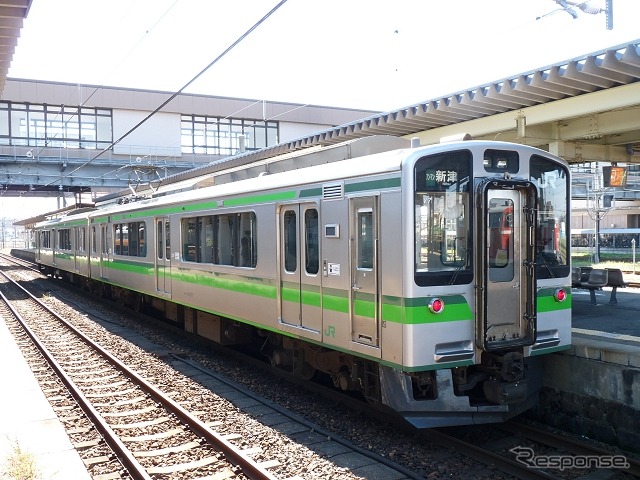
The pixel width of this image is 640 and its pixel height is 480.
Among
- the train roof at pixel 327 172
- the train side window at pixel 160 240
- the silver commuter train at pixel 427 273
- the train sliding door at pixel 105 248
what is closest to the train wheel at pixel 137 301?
the train sliding door at pixel 105 248

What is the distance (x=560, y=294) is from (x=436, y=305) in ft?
5.84

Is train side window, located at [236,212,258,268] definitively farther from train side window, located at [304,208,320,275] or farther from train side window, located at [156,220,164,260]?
train side window, located at [156,220,164,260]

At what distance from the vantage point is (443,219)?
19.3 feet

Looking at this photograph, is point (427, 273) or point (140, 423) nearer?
point (427, 273)

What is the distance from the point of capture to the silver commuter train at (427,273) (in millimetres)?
5766

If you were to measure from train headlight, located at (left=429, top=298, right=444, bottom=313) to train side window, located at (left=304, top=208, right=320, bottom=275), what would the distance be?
166cm

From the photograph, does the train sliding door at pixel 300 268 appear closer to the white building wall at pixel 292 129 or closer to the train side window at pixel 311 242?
the train side window at pixel 311 242

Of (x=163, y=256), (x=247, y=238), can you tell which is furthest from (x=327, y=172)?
(x=163, y=256)

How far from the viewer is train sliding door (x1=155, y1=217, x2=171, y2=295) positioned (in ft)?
38.7

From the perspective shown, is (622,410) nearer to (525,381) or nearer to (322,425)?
(525,381)

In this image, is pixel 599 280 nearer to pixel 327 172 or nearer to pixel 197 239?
pixel 327 172

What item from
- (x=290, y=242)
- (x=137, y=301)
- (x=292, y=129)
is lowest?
(x=137, y=301)

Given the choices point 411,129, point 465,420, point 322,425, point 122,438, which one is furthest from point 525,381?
point 411,129

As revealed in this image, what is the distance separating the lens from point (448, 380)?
238 inches
